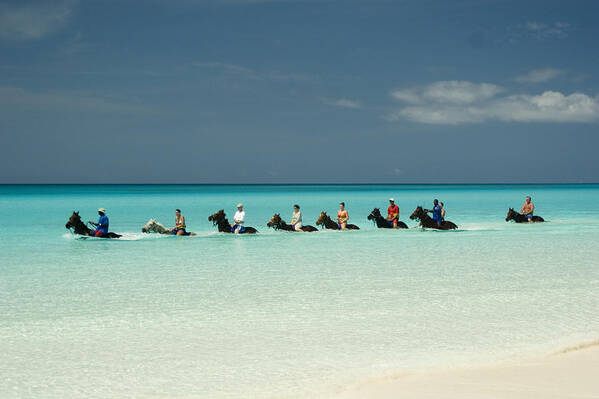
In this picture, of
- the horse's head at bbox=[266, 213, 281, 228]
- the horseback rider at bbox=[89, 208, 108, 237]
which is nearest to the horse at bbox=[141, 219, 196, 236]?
the horseback rider at bbox=[89, 208, 108, 237]

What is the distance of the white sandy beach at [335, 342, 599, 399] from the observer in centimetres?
649

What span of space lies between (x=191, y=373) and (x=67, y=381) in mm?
1530

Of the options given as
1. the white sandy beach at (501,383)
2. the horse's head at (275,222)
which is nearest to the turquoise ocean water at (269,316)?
the white sandy beach at (501,383)

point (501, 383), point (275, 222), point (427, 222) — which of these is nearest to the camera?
point (501, 383)

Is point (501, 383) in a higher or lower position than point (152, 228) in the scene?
lower

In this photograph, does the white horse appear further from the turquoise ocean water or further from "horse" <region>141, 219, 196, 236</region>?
the turquoise ocean water

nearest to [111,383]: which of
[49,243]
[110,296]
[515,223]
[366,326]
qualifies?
[366,326]

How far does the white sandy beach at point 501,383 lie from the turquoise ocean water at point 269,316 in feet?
1.44

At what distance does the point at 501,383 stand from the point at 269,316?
496 centimetres

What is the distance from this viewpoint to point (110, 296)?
1293 centimetres

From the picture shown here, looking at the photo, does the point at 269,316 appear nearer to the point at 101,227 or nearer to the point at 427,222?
the point at 101,227

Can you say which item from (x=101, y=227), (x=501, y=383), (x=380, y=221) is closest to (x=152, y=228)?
(x=101, y=227)

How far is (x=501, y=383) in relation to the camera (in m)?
6.93

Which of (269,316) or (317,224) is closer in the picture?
(269,316)
